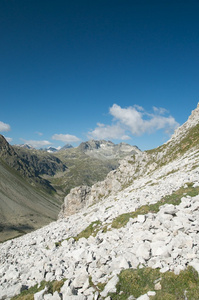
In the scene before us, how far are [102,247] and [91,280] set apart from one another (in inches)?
120

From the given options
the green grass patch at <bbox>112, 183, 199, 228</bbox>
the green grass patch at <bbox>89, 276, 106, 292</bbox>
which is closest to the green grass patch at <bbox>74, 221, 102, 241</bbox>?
the green grass patch at <bbox>112, 183, 199, 228</bbox>

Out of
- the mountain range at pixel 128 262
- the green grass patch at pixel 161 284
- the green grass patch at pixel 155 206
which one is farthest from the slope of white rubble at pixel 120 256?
the green grass patch at pixel 155 206

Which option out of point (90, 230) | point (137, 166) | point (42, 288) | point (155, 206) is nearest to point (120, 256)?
point (42, 288)

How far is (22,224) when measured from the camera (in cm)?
17875

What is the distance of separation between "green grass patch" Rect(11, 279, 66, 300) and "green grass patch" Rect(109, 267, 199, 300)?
458 centimetres

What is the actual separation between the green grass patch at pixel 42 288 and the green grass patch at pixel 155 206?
768 cm

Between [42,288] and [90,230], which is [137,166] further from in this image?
[42,288]

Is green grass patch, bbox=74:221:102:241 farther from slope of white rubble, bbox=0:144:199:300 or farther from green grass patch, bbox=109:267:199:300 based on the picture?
green grass patch, bbox=109:267:199:300

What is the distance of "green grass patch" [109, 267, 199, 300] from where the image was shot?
986 centimetres

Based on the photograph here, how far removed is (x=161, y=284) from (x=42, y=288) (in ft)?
30.3

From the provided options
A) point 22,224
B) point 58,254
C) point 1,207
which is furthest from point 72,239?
point 1,207

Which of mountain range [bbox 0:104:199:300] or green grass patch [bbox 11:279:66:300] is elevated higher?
mountain range [bbox 0:104:199:300]

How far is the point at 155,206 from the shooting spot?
19.8 metres

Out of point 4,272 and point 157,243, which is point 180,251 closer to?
point 157,243
